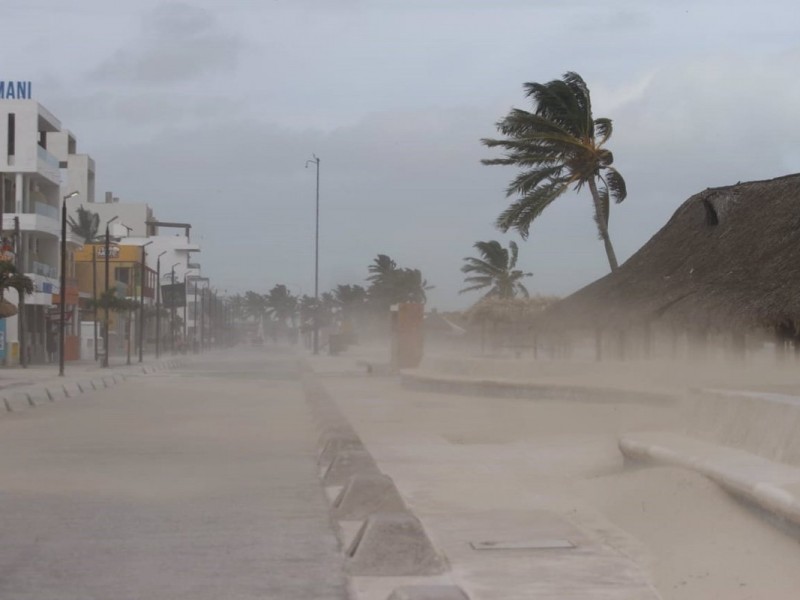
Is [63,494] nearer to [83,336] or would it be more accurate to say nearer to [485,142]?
[485,142]

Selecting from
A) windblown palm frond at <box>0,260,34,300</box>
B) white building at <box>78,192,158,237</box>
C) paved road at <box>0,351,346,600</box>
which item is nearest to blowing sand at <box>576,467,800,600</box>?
paved road at <box>0,351,346,600</box>

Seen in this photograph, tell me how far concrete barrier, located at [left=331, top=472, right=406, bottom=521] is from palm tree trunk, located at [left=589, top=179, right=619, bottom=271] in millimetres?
27776

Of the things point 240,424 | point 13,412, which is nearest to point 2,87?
point 13,412

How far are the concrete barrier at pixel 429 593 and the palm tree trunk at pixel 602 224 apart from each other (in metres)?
31.4

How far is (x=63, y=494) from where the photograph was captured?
1214 cm

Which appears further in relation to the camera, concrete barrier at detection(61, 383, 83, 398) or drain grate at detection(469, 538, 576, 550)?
concrete barrier at detection(61, 383, 83, 398)

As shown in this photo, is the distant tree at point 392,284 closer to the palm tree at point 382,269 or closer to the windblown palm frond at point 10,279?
the palm tree at point 382,269

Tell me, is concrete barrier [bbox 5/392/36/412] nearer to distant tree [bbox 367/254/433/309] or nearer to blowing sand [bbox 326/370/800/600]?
blowing sand [bbox 326/370/800/600]

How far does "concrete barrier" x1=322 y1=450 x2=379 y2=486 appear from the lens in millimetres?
12884

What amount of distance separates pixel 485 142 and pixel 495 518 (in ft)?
92.0

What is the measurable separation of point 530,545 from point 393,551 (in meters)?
1.20

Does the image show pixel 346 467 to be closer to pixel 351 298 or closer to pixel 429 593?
pixel 429 593

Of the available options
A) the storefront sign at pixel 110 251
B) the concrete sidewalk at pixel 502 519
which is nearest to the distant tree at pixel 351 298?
the storefront sign at pixel 110 251

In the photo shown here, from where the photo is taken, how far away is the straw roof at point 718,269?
810 inches
